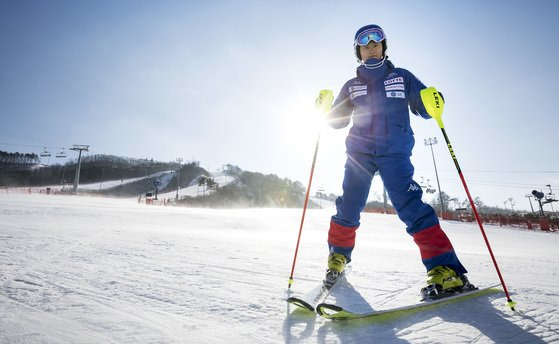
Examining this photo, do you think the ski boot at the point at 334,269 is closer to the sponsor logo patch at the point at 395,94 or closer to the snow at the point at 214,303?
the snow at the point at 214,303

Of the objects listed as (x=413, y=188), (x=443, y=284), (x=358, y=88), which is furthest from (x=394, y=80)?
(x=443, y=284)

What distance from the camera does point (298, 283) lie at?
1.99 meters

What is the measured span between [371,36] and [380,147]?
1.19 m

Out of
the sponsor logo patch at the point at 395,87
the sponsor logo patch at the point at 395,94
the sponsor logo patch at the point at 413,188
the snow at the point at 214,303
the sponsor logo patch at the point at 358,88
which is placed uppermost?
the sponsor logo patch at the point at 358,88

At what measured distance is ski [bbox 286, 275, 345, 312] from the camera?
1396 mm

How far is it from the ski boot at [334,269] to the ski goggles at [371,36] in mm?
2023

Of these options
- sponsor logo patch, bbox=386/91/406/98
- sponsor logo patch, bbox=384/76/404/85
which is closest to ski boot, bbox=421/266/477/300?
sponsor logo patch, bbox=386/91/406/98

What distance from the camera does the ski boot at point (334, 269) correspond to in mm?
1958

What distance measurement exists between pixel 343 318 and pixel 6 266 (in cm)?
219

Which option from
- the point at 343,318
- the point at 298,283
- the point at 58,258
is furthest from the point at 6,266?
the point at 343,318

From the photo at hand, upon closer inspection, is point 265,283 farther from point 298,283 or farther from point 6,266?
point 6,266

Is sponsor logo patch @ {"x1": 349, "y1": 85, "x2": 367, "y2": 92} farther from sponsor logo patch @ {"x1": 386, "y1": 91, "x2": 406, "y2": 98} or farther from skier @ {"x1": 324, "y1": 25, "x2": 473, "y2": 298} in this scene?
sponsor logo patch @ {"x1": 386, "y1": 91, "x2": 406, "y2": 98}

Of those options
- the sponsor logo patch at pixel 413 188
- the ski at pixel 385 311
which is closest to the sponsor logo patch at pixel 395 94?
the sponsor logo patch at pixel 413 188

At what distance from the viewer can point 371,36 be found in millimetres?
2654
